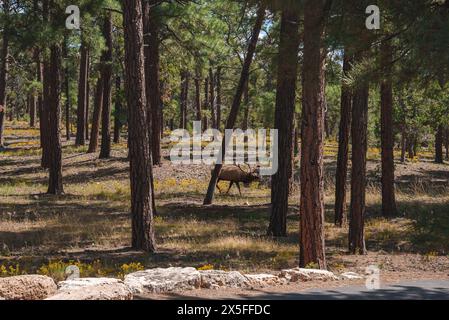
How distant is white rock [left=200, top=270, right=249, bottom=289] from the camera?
26.7 feet

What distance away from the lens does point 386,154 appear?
1988 cm

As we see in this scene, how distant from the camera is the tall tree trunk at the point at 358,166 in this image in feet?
43.5

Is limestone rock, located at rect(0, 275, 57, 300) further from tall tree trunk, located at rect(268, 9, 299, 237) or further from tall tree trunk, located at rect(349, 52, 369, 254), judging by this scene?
tall tree trunk, located at rect(268, 9, 299, 237)

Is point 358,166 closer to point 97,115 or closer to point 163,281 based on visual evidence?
point 163,281

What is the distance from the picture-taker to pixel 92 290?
258 inches

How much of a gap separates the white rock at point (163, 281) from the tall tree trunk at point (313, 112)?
10.2 feet

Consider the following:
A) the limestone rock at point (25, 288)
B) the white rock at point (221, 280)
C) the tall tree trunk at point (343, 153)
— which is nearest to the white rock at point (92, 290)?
the limestone rock at point (25, 288)

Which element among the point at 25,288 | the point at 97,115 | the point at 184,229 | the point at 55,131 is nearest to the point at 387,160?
the point at 184,229

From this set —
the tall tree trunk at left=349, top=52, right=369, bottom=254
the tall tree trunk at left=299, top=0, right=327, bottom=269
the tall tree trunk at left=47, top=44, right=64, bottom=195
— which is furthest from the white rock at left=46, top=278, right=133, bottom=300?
the tall tree trunk at left=47, top=44, right=64, bottom=195

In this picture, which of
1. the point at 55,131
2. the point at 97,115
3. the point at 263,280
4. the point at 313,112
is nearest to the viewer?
the point at 263,280

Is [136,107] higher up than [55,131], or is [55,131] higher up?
[136,107]

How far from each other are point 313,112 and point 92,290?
5398mm

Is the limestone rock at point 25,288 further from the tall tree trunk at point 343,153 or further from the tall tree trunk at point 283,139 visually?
the tall tree trunk at point 343,153
